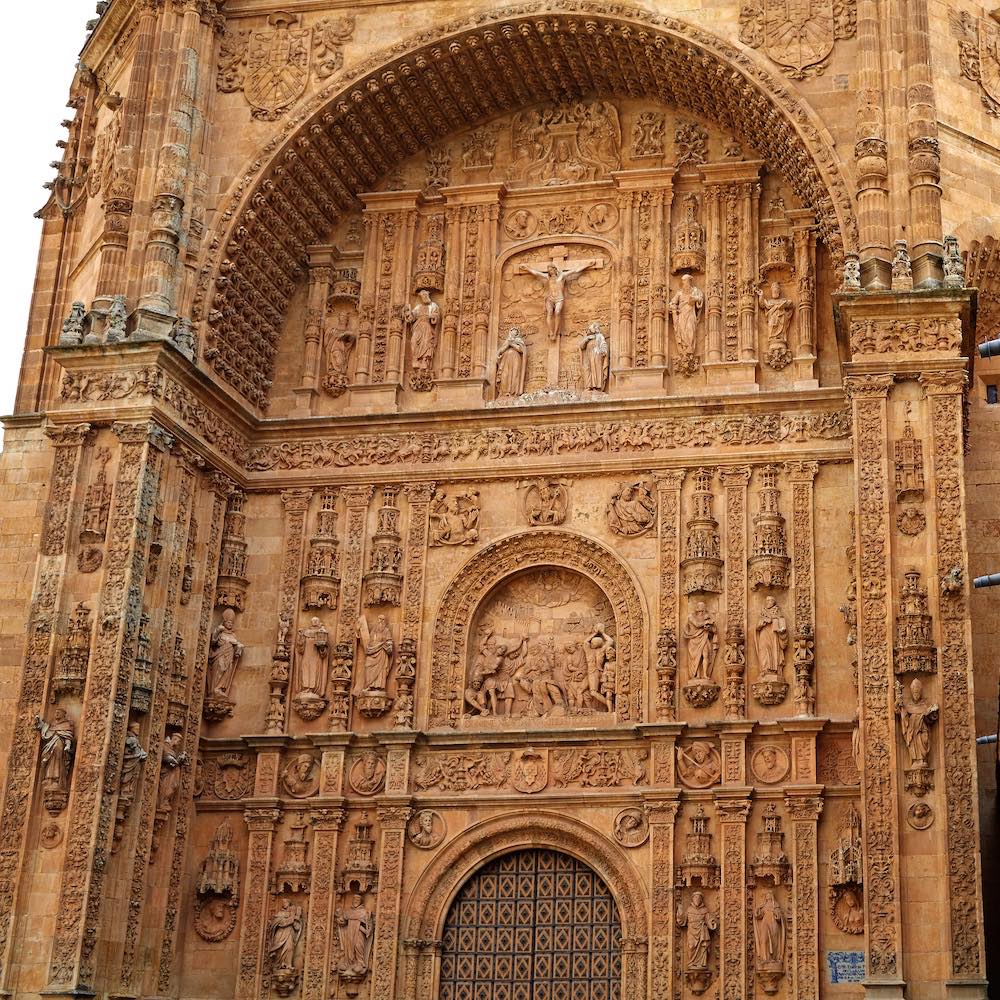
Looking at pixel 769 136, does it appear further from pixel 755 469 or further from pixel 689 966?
pixel 689 966

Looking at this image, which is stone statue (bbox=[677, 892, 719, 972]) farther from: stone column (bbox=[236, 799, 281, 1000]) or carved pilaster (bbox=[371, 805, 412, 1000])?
stone column (bbox=[236, 799, 281, 1000])

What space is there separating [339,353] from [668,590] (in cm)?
474

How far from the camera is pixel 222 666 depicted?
18672 millimetres

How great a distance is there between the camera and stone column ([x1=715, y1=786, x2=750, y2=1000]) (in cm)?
1652

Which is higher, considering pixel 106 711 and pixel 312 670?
pixel 312 670

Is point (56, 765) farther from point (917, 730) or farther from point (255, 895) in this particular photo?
point (917, 730)

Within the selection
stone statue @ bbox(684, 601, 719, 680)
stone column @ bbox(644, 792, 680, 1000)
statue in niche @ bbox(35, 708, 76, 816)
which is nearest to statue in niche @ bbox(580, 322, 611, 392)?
stone statue @ bbox(684, 601, 719, 680)

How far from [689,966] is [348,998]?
3308 mm

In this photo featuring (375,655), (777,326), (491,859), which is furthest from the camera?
(777,326)

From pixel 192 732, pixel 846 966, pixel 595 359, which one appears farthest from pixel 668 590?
pixel 192 732

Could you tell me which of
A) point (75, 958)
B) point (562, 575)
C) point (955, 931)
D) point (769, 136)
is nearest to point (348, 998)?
point (75, 958)

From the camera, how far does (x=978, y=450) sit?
1886cm

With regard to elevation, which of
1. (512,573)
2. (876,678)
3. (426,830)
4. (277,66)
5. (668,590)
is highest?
(277,66)

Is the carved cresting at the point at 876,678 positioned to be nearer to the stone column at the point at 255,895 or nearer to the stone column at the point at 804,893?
the stone column at the point at 804,893
